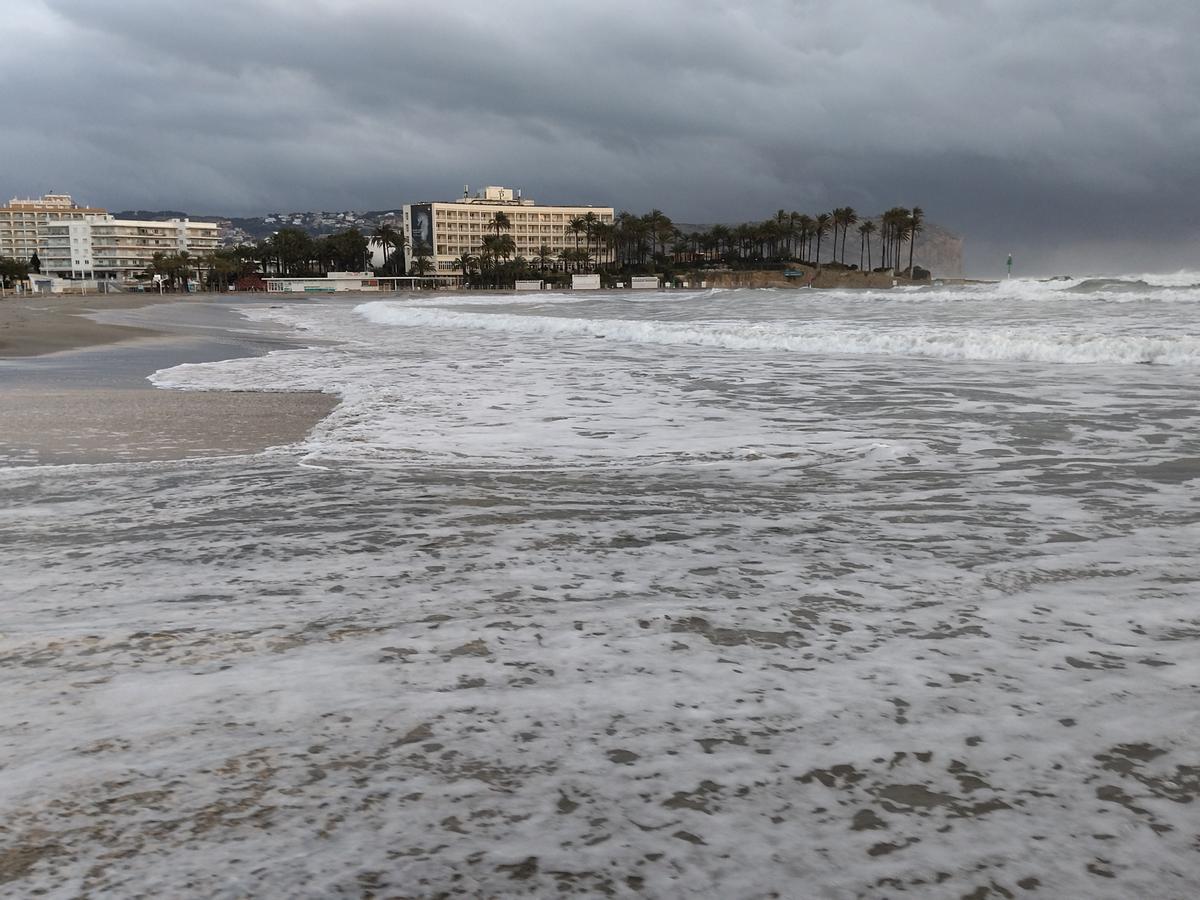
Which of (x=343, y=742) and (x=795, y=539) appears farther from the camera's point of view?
(x=795, y=539)

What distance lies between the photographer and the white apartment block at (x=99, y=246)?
171625 mm

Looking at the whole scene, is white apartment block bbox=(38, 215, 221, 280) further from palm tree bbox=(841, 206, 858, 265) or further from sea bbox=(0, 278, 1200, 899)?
sea bbox=(0, 278, 1200, 899)

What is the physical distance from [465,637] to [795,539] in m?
1.80

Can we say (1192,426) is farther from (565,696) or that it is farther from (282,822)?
(282,822)

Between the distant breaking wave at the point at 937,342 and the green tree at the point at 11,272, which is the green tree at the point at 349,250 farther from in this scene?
the distant breaking wave at the point at 937,342

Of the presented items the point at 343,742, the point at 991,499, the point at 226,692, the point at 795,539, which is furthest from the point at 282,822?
the point at 991,499

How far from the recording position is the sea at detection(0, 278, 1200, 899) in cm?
184

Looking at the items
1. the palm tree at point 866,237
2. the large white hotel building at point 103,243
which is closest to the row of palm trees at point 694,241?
the palm tree at point 866,237

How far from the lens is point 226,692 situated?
8.34ft

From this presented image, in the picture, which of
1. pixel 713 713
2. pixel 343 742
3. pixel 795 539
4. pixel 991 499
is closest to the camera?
pixel 343 742

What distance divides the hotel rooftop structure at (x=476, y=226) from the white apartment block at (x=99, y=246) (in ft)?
134

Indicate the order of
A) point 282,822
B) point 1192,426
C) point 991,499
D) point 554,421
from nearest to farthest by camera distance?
point 282,822 < point 991,499 < point 1192,426 < point 554,421

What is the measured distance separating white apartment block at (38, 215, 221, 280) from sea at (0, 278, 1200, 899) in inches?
7195

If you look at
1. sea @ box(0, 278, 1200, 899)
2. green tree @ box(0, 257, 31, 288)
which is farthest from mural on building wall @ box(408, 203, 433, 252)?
sea @ box(0, 278, 1200, 899)
